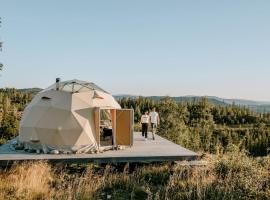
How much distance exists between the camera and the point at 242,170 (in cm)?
991

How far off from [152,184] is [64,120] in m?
5.61

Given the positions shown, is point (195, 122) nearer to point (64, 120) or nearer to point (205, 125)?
point (205, 125)

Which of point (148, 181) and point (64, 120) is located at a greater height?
point (64, 120)

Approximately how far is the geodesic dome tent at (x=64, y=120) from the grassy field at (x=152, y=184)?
2.70 m

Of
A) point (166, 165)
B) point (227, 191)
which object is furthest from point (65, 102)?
point (227, 191)

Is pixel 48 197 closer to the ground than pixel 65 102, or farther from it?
closer to the ground

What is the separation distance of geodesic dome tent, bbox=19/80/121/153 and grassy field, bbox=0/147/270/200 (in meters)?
2.70

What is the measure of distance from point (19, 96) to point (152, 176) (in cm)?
4890

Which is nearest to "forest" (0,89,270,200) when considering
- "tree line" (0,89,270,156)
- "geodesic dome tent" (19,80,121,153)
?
"geodesic dome tent" (19,80,121,153)

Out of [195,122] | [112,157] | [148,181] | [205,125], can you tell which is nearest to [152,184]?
[148,181]

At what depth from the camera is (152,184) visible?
1021cm

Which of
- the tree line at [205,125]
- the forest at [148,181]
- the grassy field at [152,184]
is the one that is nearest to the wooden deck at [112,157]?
the forest at [148,181]

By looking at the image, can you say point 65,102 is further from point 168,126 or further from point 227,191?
point 168,126

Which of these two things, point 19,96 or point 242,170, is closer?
point 242,170
